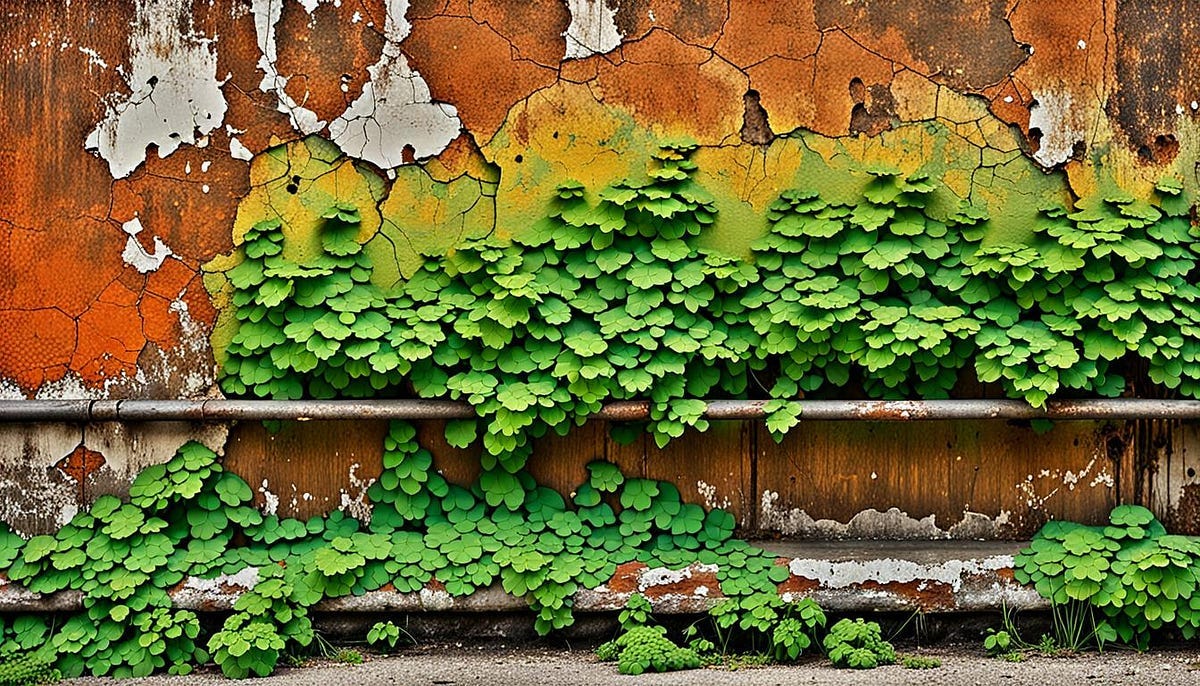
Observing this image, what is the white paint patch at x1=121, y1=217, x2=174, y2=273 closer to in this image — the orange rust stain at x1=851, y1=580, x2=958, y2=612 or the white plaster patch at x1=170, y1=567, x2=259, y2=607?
the white plaster patch at x1=170, y1=567, x2=259, y2=607

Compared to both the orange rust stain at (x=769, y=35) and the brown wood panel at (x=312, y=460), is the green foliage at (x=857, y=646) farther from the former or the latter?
the orange rust stain at (x=769, y=35)

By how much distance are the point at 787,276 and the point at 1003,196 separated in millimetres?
782

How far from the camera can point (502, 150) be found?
3.70 meters

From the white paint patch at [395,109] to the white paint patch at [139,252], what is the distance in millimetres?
676

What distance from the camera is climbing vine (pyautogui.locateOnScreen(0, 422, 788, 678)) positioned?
3.41 m

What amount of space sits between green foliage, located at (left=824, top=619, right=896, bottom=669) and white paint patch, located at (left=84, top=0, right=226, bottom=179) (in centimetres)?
258

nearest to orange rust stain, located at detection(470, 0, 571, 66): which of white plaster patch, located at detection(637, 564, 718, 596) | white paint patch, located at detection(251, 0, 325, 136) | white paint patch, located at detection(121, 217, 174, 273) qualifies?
white paint patch, located at detection(251, 0, 325, 136)

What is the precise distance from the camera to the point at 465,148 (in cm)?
370

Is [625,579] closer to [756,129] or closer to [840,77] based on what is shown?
[756,129]

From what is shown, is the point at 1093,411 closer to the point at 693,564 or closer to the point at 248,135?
the point at 693,564

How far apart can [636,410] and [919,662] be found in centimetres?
113

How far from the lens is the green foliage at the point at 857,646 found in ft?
10.8

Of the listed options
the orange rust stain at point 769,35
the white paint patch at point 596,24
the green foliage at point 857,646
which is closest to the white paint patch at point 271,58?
the white paint patch at point 596,24

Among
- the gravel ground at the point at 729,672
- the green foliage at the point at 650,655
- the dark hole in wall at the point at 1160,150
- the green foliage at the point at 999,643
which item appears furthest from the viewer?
the dark hole in wall at the point at 1160,150
